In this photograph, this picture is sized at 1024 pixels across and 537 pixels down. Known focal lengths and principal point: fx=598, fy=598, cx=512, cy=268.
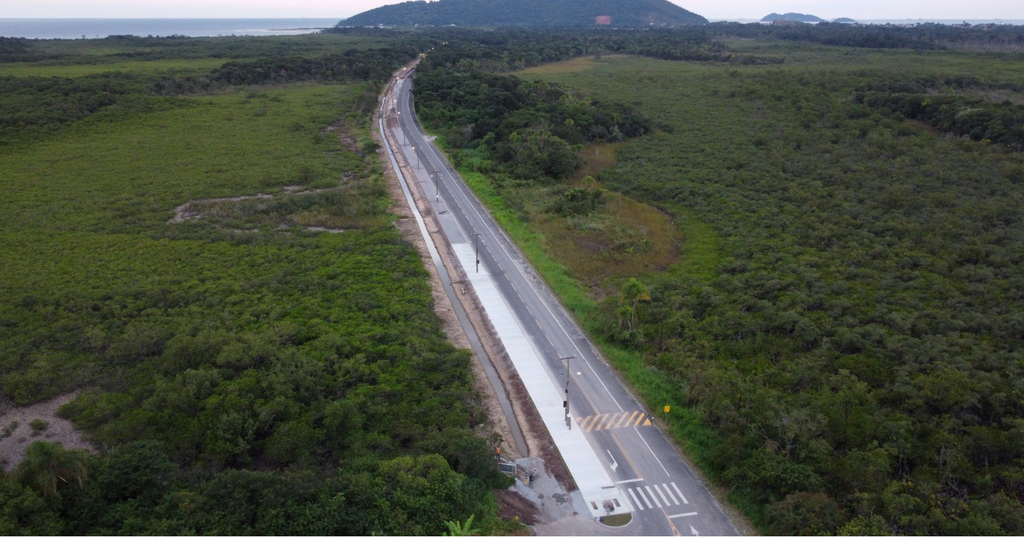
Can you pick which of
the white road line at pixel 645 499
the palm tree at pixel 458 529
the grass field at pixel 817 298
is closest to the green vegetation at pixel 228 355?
the palm tree at pixel 458 529

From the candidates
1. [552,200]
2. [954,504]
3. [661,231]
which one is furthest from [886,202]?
[954,504]

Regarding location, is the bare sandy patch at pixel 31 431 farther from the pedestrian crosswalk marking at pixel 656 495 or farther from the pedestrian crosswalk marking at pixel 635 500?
the pedestrian crosswalk marking at pixel 656 495

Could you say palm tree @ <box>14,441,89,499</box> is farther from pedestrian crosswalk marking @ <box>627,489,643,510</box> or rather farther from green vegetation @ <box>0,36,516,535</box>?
pedestrian crosswalk marking @ <box>627,489,643,510</box>

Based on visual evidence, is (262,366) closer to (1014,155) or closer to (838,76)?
(1014,155)

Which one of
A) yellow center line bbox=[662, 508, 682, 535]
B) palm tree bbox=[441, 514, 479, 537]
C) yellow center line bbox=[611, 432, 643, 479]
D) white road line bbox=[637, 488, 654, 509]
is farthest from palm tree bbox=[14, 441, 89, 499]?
yellow center line bbox=[662, 508, 682, 535]

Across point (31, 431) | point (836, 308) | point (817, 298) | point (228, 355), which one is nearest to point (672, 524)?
point (836, 308)

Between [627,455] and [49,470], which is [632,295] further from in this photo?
[49,470]

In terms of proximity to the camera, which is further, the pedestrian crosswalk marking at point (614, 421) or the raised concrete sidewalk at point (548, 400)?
the pedestrian crosswalk marking at point (614, 421)

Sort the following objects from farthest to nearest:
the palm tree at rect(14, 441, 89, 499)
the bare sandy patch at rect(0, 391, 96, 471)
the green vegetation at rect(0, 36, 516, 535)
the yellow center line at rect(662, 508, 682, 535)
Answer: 1. the bare sandy patch at rect(0, 391, 96, 471)
2. the yellow center line at rect(662, 508, 682, 535)
3. the green vegetation at rect(0, 36, 516, 535)
4. the palm tree at rect(14, 441, 89, 499)
